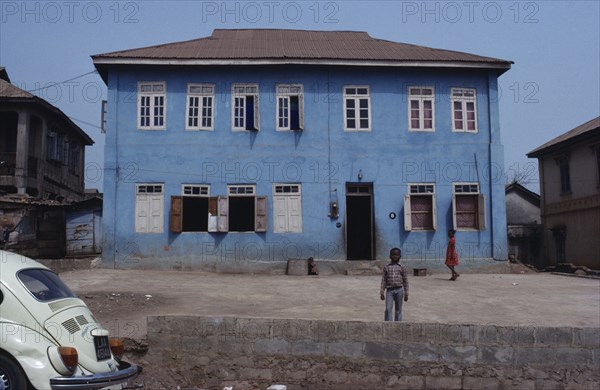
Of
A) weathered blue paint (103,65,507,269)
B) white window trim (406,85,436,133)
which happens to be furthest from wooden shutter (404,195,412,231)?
white window trim (406,85,436,133)

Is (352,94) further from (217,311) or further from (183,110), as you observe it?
(217,311)

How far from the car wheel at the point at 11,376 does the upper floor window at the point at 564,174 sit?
23.5 metres

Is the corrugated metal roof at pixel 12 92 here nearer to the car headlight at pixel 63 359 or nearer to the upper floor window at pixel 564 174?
the car headlight at pixel 63 359

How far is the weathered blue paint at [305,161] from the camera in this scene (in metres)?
17.6

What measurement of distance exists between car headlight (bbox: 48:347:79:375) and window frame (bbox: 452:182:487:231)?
14.4m

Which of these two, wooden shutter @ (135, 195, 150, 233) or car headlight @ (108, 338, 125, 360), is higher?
wooden shutter @ (135, 195, 150, 233)

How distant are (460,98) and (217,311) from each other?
1200 centimetres

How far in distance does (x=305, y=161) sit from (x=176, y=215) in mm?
4433

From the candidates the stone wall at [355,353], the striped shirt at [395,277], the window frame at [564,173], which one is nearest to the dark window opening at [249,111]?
the striped shirt at [395,277]

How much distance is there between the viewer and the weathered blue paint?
1759 centimetres

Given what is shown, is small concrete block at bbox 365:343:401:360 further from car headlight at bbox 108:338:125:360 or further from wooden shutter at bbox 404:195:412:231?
wooden shutter at bbox 404:195:412:231

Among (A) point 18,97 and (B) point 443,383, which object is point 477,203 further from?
(A) point 18,97

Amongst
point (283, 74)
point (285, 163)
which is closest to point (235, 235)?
point (285, 163)

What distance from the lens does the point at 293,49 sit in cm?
1931
